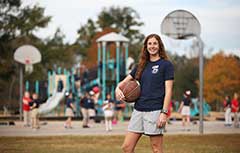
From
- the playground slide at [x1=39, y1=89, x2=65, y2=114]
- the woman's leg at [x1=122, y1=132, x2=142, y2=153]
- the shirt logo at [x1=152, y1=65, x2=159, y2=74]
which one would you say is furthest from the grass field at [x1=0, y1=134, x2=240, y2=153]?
the playground slide at [x1=39, y1=89, x2=65, y2=114]

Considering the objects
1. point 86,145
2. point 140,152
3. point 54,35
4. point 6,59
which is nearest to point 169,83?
point 140,152

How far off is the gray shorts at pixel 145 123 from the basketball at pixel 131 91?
0.71 feet

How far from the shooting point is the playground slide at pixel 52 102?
43406 mm

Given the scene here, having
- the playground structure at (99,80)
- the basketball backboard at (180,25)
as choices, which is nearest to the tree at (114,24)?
the playground structure at (99,80)

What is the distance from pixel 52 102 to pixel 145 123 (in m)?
35.7

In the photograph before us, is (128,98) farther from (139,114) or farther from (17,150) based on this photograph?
(17,150)

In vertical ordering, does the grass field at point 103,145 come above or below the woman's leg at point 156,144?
below

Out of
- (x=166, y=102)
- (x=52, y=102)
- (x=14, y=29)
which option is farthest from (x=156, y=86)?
(x=14, y=29)

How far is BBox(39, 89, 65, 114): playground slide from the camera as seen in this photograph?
1709 inches

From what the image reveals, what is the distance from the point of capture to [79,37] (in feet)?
293

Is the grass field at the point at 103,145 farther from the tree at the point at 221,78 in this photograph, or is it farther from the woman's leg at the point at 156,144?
the tree at the point at 221,78

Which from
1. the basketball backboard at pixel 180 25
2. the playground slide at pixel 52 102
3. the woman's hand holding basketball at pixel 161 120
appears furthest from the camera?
the playground slide at pixel 52 102

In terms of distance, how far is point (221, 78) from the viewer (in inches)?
2438

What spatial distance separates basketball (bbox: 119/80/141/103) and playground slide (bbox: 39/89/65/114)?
3451 cm
